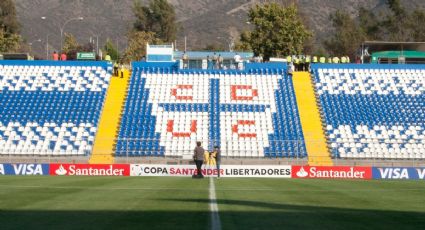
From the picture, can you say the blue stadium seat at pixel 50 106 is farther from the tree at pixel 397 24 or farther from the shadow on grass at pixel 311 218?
the tree at pixel 397 24

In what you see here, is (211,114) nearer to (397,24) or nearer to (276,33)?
(276,33)

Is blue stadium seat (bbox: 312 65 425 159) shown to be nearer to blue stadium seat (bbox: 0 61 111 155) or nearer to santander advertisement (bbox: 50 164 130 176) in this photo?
santander advertisement (bbox: 50 164 130 176)

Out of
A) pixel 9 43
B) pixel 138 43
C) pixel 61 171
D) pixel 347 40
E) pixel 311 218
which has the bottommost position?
pixel 61 171

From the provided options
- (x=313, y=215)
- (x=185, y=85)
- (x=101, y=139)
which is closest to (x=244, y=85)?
(x=185, y=85)

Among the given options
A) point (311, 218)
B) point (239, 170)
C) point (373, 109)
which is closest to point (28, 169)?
point (239, 170)

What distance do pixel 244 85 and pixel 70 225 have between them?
171ft

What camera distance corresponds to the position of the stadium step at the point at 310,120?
53.6 metres

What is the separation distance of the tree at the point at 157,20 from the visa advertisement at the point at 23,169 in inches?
3998

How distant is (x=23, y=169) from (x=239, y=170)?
1280cm

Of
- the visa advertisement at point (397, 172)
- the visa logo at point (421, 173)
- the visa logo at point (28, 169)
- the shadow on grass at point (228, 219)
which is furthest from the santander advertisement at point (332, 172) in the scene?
the shadow on grass at point (228, 219)

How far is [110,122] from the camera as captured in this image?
60125 mm

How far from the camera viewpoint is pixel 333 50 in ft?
477

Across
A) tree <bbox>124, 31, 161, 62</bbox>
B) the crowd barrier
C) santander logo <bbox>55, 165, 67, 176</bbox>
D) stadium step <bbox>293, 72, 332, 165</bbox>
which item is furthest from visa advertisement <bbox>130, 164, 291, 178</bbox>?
tree <bbox>124, 31, 161, 62</bbox>

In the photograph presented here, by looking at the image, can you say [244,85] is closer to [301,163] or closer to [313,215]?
[301,163]
